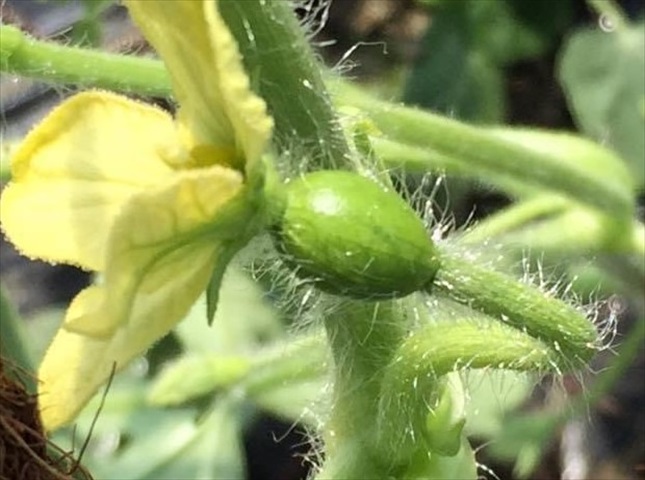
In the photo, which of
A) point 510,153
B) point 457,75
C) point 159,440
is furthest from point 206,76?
point 457,75

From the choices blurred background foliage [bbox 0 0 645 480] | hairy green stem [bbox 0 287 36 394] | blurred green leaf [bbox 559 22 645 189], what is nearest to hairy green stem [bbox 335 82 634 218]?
blurred background foliage [bbox 0 0 645 480]

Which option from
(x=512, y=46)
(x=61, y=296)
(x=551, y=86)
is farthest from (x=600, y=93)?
(x=61, y=296)

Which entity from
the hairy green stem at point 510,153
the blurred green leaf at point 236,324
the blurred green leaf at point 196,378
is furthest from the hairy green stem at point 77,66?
the blurred green leaf at point 236,324

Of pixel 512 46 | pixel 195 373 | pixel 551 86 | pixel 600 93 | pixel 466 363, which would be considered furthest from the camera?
pixel 551 86

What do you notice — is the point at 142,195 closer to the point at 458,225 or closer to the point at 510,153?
the point at 510,153

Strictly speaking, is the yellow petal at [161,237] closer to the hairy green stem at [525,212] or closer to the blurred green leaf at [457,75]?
the hairy green stem at [525,212]

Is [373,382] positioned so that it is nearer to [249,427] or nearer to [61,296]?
[249,427]
